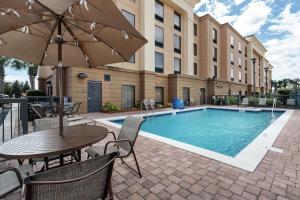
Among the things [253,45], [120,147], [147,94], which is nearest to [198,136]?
[120,147]

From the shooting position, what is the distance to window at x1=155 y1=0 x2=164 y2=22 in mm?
16062

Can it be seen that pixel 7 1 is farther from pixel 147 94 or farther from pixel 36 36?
pixel 147 94

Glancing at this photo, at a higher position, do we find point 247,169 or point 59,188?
point 59,188

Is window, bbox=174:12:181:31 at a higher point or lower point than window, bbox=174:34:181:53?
higher

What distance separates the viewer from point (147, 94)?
46.9 feet

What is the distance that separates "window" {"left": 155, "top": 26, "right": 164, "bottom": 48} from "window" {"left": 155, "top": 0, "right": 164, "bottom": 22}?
38.1 inches

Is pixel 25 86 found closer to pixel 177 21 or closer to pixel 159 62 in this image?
pixel 159 62

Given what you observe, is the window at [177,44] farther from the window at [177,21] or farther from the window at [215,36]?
the window at [215,36]

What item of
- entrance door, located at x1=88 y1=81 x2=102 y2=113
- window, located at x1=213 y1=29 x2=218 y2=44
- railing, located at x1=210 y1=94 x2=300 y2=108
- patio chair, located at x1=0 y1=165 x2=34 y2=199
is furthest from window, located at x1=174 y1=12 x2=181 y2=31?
patio chair, located at x1=0 y1=165 x2=34 y2=199

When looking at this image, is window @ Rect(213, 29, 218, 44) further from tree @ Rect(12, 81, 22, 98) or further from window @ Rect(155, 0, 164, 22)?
tree @ Rect(12, 81, 22, 98)

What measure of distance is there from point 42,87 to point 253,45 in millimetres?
35637

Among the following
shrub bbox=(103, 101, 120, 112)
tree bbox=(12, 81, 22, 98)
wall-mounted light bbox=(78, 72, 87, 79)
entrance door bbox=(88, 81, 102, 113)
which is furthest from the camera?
tree bbox=(12, 81, 22, 98)

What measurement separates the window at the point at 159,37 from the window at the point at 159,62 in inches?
36.5

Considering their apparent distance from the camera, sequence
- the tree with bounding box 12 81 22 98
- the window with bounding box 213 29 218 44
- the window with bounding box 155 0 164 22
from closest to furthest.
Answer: the window with bounding box 155 0 164 22 < the window with bounding box 213 29 218 44 < the tree with bounding box 12 81 22 98
